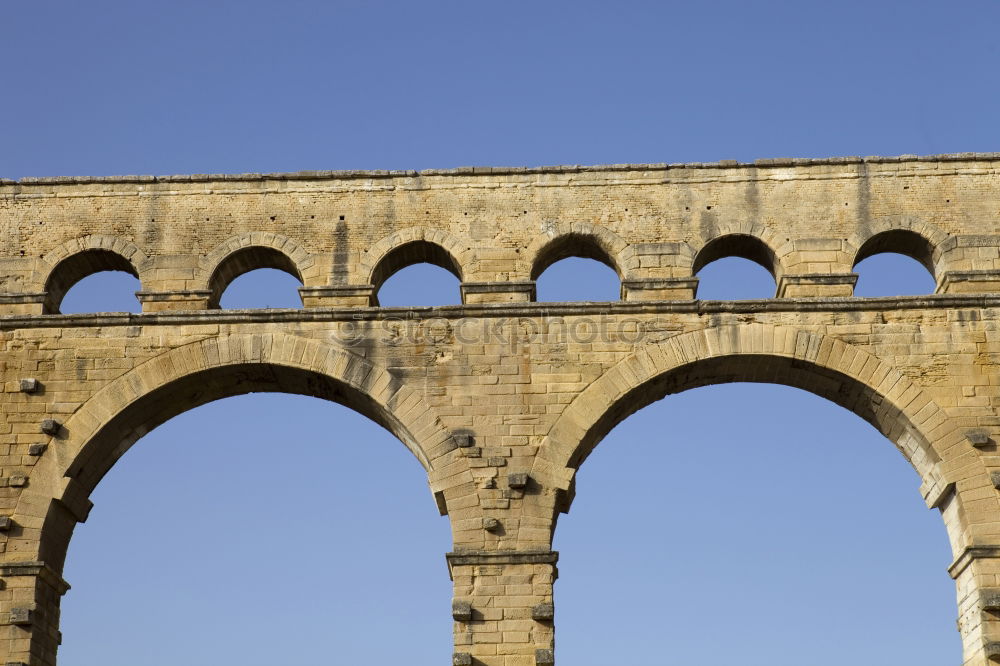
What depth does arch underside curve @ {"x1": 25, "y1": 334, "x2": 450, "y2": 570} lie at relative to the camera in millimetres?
20859

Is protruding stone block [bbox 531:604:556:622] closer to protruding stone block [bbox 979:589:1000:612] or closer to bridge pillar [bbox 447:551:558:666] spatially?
bridge pillar [bbox 447:551:558:666]

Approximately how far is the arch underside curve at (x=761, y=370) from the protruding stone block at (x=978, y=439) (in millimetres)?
141

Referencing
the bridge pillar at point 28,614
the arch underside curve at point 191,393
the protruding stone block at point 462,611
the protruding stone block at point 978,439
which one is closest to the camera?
the protruding stone block at point 462,611

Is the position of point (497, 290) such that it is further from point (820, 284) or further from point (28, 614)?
point (28, 614)

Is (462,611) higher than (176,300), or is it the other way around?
(176,300)

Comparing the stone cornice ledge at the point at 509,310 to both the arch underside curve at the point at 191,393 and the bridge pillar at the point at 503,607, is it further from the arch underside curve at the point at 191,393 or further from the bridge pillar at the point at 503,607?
the bridge pillar at the point at 503,607

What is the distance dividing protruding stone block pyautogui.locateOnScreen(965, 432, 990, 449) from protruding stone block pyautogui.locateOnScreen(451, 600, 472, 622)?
231 inches

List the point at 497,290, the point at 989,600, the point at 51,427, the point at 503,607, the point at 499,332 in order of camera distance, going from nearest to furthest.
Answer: the point at 989,600 → the point at 503,607 → the point at 51,427 → the point at 499,332 → the point at 497,290

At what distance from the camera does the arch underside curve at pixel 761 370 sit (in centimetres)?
2059

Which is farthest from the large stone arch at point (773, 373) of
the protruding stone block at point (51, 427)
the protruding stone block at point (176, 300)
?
the protruding stone block at point (51, 427)

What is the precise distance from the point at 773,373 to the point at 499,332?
3236mm

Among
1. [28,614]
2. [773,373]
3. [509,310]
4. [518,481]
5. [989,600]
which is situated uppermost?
[509,310]

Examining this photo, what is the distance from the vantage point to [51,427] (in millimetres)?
20984

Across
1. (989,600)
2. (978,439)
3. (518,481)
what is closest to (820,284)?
(978,439)
